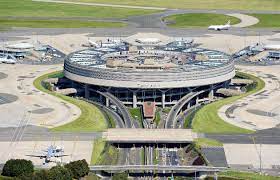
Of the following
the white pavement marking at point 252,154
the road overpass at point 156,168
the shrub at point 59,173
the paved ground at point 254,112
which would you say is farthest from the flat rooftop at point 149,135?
the shrub at point 59,173

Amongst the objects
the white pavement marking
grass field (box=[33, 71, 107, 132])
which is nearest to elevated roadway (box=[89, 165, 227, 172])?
the white pavement marking

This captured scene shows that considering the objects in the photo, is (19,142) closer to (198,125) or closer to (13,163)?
(13,163)

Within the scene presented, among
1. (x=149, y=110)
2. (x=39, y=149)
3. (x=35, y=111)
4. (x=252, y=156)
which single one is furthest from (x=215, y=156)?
(x=35, y=111)

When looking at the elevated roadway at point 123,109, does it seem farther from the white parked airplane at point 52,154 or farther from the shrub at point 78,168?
the shrub at point 78,168

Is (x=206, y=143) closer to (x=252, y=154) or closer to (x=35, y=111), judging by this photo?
(x=252, y=154)

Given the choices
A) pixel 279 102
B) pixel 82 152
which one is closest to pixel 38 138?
pixel 82 152

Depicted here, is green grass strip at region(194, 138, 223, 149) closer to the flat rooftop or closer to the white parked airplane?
the flat rooftop
